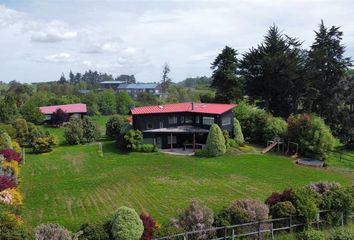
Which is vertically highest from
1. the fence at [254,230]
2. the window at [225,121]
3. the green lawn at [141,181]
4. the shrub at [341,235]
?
the window at [225,121]

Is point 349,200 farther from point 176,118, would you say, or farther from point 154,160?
point 176,118

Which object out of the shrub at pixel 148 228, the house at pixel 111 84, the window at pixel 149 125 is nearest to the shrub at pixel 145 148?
the window at pixel 149 125

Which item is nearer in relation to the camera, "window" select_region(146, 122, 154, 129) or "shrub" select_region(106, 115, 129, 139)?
"window" select_region(146, 122, 154, 129)

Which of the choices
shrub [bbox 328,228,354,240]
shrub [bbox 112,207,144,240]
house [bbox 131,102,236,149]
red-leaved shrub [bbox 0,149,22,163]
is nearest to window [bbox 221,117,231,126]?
house [bbox 131,102,236,149]

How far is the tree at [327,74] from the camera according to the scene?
47.2 m

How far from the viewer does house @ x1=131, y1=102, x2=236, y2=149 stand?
41625 millimetres

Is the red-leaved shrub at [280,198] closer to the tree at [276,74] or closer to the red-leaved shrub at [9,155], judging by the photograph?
the red-leaved shrub at [9,155]

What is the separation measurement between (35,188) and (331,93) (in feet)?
117

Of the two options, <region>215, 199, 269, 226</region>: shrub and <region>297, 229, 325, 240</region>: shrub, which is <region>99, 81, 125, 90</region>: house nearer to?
<region>215, 199, 269, 226</region>: shrub

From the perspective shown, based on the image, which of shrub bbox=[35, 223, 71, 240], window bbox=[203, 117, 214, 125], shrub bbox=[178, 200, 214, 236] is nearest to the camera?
shrub bbox=[35, 223, 71, 240]

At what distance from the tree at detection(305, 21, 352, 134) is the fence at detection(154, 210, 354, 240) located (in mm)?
30656

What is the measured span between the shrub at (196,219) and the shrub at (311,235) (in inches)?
165

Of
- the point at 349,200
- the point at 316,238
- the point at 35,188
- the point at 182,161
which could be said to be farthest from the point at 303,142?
the point at 35,188

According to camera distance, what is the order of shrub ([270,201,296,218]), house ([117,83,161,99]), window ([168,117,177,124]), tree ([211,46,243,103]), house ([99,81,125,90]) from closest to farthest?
shrub ([270,201,296,218]), window ([168,117,177,124]), tree ([211,46,243,103]), house ([117,83,161,99]), house ([99,81,125,90])
